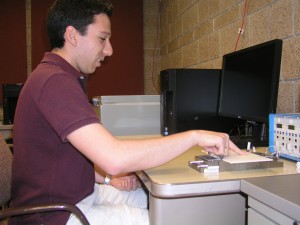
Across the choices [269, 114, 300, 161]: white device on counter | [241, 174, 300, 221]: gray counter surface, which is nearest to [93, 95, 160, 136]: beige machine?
[269, 114, 300, 161]: white device on counter

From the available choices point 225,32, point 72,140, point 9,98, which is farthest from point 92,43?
point 9,98

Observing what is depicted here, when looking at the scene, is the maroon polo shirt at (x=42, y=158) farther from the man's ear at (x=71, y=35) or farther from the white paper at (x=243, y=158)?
the white paper at (x=243, y=158)

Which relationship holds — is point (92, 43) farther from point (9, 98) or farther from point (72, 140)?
point (9, 98)

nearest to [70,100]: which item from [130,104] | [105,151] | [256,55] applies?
[105,151]

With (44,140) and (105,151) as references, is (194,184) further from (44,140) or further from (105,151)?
(44,140)

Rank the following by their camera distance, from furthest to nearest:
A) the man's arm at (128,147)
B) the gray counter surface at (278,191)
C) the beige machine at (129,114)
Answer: the beige machine at (129,114), the man's arm at (128,147), the gray counter surface at (278,191)

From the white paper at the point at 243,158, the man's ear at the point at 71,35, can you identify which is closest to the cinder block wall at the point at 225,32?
the white paper at the point at 243,158

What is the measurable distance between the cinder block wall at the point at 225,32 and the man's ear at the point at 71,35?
0.98 metres

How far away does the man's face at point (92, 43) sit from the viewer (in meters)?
1.13

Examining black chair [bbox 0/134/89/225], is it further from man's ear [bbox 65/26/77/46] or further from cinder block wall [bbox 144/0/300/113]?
cinder block wall [bbox 144/0/300/113]

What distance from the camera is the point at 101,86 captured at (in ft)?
12.2

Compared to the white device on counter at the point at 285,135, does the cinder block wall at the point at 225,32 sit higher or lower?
higher

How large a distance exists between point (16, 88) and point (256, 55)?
2.47 metres

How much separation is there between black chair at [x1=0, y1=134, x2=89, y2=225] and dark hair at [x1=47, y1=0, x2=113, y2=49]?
1.77 ft
